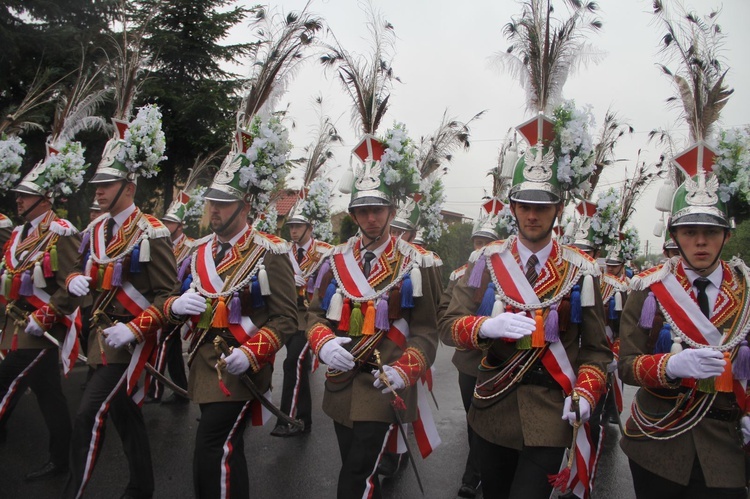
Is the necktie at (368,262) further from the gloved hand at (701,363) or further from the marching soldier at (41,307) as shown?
the marching soldier at (41,307)

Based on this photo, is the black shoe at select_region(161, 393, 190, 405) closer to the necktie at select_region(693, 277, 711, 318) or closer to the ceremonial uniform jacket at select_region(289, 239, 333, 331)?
the ceremonial uniform jacket at select_region(289, 239, 333, 331)

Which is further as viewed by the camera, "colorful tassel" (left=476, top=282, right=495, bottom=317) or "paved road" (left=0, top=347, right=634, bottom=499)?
"paved road" (left=0, top=347, right=634, bottom=499)

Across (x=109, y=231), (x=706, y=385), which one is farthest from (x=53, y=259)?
(x=706, y=385)

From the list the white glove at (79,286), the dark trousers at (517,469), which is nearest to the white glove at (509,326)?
the dark trousers at (517,469)

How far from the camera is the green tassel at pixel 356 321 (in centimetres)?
369

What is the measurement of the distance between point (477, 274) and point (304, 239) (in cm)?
589

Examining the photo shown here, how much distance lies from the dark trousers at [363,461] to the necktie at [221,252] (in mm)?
1471

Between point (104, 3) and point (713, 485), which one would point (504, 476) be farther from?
point (104, 3)

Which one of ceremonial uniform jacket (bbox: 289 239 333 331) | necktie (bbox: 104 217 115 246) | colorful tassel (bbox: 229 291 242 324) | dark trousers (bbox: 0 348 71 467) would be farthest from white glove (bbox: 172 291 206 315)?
ceremonial uniform jacket (bbox: 289 239 333 331)

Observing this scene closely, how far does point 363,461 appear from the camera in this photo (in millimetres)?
3355

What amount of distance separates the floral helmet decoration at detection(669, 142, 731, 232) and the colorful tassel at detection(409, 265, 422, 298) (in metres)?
1.44

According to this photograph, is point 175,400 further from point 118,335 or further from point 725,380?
point 725,380

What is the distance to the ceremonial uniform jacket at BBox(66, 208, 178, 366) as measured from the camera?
436 centimetres

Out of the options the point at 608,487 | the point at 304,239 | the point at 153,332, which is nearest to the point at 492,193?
the point at 304,239
